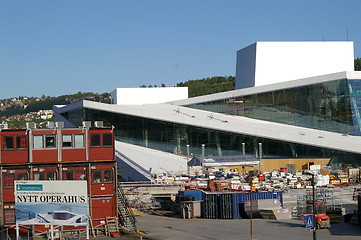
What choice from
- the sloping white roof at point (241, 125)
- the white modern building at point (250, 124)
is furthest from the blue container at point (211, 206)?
the sloping white roof at point (241, 125)

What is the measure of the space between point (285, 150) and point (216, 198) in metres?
22.8

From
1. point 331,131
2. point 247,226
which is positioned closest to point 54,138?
point 247,226

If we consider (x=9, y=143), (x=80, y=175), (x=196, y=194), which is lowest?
(x=196, y=194)

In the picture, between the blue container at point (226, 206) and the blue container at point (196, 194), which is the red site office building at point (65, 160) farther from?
the blue container at point (196, 194)

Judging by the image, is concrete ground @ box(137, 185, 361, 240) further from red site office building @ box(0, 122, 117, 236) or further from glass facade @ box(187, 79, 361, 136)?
glass facade @ box(187, 79, 361, 136)

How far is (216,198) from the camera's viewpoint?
4328 cm

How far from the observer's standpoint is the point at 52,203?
3172cm

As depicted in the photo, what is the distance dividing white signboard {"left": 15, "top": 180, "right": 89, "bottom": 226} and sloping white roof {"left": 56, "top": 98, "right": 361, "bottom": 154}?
34.8m

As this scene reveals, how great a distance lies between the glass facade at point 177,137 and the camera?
65438 mm

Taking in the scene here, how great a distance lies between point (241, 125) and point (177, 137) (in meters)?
6.10

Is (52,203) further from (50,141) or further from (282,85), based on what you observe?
(282,85)

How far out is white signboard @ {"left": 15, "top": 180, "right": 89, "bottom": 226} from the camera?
31.5 metres

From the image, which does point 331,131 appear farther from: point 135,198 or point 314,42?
point 135,198

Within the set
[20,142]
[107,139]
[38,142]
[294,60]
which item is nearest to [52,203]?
[38,142]
